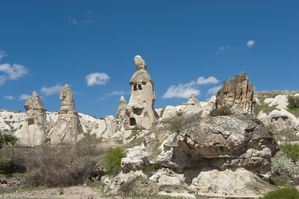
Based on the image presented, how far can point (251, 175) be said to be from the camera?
14.9m

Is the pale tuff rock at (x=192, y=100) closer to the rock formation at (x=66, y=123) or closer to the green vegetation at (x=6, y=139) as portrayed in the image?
the rock formation at (x=66, y=123)

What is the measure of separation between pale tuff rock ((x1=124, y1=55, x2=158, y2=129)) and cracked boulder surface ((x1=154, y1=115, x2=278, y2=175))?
69.3 feet

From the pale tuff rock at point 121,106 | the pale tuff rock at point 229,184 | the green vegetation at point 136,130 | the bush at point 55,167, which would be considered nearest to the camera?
the pale tuff rock at point 229,184

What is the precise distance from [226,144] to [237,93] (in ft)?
40.1

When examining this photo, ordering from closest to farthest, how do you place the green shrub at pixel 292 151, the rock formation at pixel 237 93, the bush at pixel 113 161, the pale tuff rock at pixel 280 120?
1. the bush at pixel 113 161
2. the green shrub at pixel 292 151
3. the rock formation at pixel 237 93
4. the pale tuff rock at pixel 280 120

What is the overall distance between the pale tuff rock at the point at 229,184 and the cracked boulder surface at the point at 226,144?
26 centimetres

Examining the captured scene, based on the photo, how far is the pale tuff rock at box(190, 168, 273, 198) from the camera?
14.3m

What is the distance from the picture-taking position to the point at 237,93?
26.3 m

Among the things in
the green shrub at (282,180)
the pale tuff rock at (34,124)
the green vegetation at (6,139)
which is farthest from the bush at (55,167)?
the pale tuff rock at (34,124)

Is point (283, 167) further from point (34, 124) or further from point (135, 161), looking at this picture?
point (34, 124)

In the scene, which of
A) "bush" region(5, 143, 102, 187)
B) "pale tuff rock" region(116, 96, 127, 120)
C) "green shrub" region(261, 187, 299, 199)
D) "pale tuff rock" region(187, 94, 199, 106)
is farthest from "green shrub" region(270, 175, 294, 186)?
"pale tuff rock" region(116, 96, 127, 120)

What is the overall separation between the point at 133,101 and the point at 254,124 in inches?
891

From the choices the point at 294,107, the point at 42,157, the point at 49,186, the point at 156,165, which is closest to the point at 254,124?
the point at 156,165

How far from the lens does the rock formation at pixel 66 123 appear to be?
113 feet
